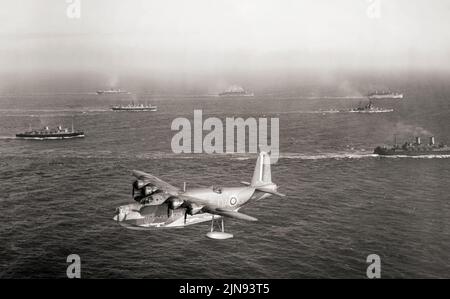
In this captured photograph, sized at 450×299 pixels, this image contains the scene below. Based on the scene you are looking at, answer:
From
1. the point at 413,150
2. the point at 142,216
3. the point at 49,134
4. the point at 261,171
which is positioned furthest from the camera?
the point at 49,134

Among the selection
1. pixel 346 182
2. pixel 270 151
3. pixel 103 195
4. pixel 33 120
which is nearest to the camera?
pixel 103 195

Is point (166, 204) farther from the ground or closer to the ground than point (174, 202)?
closer to the ground

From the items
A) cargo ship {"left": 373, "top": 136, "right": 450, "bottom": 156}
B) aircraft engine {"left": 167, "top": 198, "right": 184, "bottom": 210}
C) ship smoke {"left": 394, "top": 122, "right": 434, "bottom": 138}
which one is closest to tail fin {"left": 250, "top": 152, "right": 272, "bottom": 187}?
aircraft engine {"left": 167, "top": 198, "right": 184, "bottom": 210}

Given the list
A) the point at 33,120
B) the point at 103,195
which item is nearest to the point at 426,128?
the point at 103,195

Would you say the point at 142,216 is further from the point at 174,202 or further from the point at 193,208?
the point at 193,208

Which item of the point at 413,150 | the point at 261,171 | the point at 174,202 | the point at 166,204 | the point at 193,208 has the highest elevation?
the point at 261,171

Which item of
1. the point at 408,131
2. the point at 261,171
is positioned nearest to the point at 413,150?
the point at 408,131

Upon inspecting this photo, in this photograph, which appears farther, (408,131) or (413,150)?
(408,131)

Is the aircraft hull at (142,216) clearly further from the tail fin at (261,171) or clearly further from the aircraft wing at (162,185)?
the tail fin at (261,171)
